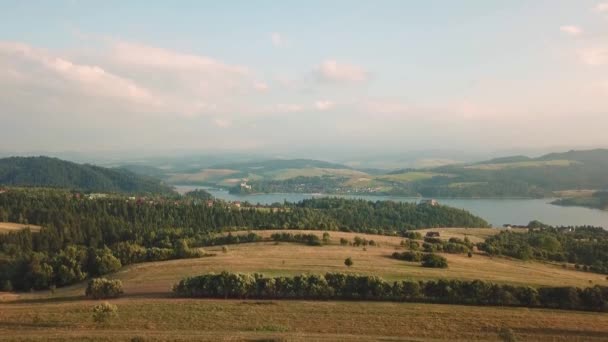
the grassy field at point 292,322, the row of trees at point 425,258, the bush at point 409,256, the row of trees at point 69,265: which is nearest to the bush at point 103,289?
the grassy field at point 292,322

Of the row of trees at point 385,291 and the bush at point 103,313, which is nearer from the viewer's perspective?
the bush at point 103,313

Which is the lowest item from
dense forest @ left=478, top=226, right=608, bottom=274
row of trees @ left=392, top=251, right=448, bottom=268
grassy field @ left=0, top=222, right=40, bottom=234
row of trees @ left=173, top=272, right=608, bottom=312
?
dense forest @ left=478, top=226, right=608, bottom=274

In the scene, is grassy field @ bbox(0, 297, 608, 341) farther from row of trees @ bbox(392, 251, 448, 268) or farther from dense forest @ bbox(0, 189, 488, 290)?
dense forest @ bbox(0, 189, 488, 290)

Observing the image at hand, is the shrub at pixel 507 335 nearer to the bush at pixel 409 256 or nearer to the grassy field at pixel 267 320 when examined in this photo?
the grassy field at pixel 267 320

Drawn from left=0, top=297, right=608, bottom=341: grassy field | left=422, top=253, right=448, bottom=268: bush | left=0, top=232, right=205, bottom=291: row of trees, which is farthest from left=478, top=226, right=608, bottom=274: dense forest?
left=0, top=232, right=205, bottom=291: row of trees

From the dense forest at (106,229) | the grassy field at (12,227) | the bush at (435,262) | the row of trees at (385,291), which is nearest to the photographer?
the row of trees at (385,291)
